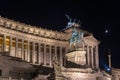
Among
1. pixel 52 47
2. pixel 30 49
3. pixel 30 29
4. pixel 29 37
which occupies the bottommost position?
pixel 30 49

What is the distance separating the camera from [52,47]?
3652 inches

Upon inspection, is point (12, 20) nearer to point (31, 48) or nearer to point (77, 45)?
point (31, 48)

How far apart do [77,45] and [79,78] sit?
14.3m

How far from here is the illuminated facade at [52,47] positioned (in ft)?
244

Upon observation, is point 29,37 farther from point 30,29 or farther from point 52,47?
point 52,47

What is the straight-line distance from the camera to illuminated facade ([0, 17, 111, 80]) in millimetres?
74438

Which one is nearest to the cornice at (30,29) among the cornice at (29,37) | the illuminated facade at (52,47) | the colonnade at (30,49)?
the illuminated facade at (52,47)

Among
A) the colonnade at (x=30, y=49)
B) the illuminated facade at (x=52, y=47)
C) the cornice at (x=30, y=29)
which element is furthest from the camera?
the cornice at (x=30, y=29)

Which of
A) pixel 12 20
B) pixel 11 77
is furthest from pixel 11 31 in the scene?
pixel 11 77

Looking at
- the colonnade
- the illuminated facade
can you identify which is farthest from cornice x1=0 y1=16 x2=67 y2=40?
the colonnade

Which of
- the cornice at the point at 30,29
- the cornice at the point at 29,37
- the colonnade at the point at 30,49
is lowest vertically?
the colonnade at the point at 30,49

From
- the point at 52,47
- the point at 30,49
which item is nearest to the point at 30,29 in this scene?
the point at 30,49

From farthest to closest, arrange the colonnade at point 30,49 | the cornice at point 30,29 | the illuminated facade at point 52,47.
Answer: the cornice at point 30,29, the colonnade at point 30,49, the illuminated facade at point 52,47

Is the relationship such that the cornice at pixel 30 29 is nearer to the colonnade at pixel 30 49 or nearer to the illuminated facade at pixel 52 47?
the illuminated facade at pixel 52 47
